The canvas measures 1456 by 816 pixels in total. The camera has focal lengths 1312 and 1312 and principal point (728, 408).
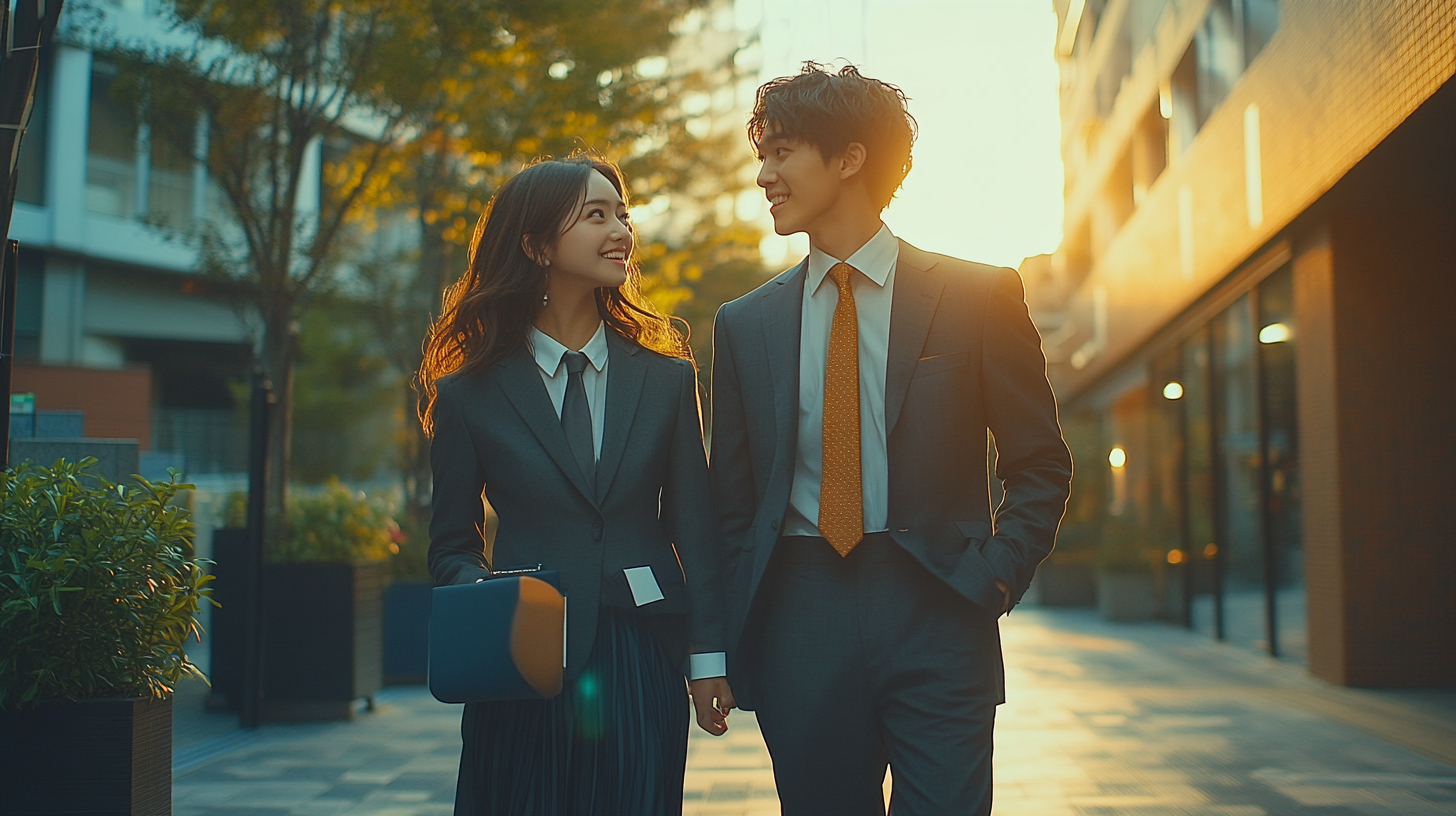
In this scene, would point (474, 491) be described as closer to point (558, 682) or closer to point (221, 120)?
point (558, 682)

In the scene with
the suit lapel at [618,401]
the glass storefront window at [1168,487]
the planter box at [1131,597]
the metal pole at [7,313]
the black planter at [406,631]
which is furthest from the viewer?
the planter box at [1131,597]

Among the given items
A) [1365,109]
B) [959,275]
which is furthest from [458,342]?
[1365,109]

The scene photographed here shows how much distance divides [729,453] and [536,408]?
0.45 m

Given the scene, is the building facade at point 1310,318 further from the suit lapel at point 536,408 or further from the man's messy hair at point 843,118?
the suit lapel at point 536,408

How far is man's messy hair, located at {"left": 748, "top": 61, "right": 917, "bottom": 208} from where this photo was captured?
2846 millimetres

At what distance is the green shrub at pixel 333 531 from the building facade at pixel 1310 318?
636 centimetres

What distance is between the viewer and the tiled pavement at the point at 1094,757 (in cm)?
543

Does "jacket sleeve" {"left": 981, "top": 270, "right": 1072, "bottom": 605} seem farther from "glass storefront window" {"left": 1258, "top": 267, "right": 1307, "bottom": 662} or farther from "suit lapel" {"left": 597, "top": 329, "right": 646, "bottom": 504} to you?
"glass storefront window" {"left": 1258, "top": 267, "right": 1307, "bottom": 662}

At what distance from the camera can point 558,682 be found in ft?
7.73

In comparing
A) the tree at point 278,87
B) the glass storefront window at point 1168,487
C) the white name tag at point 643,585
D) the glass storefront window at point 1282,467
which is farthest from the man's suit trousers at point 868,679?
the glass storefront window at point 1168,487

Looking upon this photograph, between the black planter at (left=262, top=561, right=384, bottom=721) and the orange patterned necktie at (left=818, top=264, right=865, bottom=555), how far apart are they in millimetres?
5501

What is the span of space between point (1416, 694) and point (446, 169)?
32.9 feet

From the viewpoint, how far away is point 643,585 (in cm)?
262

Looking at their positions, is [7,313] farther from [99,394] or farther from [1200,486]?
[99,394]
